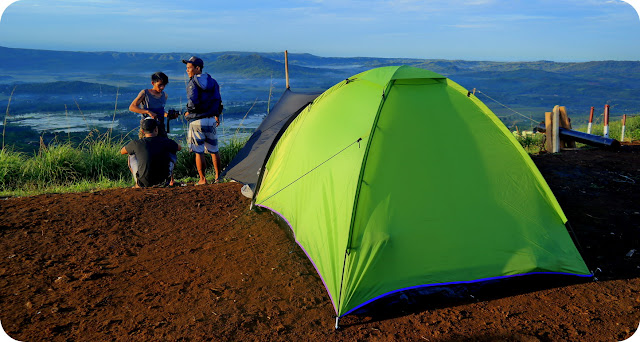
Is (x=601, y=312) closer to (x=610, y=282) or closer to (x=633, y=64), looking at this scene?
(x=610, y=282)

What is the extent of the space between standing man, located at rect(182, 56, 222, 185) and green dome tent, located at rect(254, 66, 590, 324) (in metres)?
2.93

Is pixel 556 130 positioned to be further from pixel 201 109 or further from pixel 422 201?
pixel 201 109

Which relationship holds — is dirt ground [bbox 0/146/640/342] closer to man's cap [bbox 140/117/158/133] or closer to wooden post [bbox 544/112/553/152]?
man's cap [bbox 140/117/158/133]

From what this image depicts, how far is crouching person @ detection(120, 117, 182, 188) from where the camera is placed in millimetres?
5570

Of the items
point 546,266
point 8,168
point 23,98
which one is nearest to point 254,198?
point 546,266

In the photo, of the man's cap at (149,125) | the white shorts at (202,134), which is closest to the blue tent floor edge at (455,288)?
the man's cap at (149,125)

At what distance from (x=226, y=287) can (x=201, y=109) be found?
3.41 meters

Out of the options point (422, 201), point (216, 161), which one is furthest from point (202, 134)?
point (422, 201)

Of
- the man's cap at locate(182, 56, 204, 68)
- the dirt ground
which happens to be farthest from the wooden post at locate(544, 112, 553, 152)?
the man's cap at locate(182, 56, 204, 68)

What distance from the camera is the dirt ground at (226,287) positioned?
3113mm

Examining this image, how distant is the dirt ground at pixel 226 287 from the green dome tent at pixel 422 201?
213 millimetres

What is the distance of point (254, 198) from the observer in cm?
534

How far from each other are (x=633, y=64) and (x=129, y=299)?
309 feet

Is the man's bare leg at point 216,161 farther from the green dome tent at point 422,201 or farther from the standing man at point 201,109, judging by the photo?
the green dome tent at point 422,201
